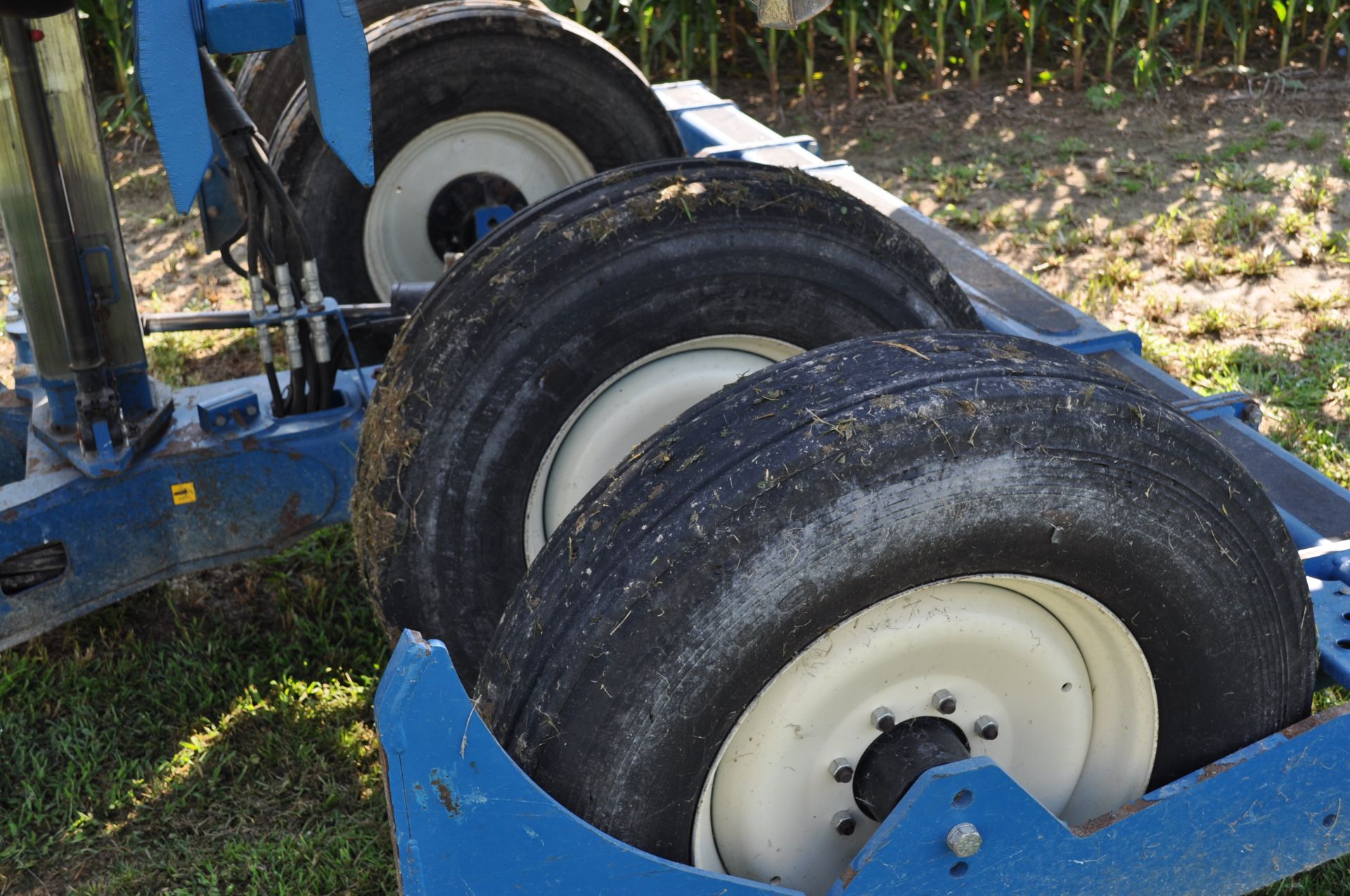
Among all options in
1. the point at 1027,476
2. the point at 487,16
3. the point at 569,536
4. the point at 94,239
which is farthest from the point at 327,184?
the point at 1027,476

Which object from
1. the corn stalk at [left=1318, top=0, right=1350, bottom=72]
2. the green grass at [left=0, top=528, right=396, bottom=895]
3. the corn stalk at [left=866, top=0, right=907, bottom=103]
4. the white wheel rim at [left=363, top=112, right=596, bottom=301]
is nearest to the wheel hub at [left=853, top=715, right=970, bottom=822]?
the green grass at [left=0, top=528, right=396, bottom=895]

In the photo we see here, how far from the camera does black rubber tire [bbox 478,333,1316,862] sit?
166cm

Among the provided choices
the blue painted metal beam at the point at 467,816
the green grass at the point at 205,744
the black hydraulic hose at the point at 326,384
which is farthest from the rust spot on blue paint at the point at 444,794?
the black hydraulic hose at the point at 326,384

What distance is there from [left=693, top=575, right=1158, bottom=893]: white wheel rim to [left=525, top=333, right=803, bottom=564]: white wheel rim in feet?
2.61

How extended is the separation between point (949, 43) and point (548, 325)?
6.71m

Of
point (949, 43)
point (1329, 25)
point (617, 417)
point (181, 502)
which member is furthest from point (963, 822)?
point (1329, 25)

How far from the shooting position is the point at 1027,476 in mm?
1703

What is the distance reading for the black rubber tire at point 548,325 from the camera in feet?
8.04

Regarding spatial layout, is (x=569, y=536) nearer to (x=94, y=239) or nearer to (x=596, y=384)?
(x=596, y=384)

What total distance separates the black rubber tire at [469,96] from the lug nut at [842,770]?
244 cm

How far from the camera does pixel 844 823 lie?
1.96m

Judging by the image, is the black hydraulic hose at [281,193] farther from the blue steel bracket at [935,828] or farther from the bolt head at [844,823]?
the bolt head at [844,823]

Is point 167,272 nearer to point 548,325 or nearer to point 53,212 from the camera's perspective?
point 53,212

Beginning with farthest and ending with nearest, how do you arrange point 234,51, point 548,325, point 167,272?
point 167,272
point 548,325
point 234,51
